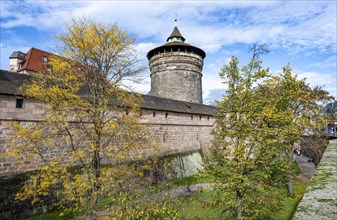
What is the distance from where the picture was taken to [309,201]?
1498 mm

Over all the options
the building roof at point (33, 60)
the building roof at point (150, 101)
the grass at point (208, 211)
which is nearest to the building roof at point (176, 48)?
the building roof at point (150, 101)

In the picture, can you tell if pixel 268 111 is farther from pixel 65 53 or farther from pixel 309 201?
pixel 65 53

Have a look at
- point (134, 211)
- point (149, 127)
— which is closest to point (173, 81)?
→ point (149, 127)

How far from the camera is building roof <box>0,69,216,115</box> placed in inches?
323

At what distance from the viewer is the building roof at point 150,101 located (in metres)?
8.19

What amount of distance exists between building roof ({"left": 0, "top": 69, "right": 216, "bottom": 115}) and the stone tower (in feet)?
14.2

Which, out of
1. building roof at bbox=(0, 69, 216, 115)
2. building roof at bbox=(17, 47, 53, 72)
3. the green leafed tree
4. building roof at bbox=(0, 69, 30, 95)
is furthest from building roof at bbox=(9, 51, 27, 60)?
the green leafed tree

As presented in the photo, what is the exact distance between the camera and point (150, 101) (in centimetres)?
1394

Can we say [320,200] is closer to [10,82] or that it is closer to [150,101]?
[10,82]

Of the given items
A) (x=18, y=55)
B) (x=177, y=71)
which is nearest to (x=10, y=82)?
(x=177, y=71)

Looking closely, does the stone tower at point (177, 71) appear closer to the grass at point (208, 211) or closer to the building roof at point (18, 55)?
the grass at point (208, 211)

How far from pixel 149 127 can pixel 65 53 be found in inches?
293

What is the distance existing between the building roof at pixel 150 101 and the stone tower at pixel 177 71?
4.33m

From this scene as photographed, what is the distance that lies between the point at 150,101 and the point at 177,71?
996cm
